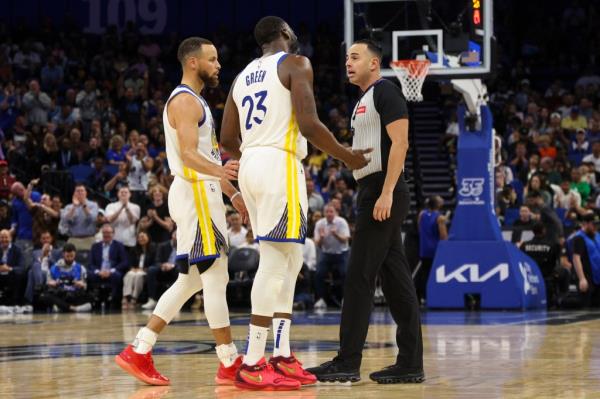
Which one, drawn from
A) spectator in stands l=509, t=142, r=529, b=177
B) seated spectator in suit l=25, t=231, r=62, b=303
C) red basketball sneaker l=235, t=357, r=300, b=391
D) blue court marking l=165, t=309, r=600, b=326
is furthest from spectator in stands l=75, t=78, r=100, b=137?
red basketball sneaker l=235, t=357, r=300, b=391

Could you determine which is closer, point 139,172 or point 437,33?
point 437,33

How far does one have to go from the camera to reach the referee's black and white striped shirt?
7059mm

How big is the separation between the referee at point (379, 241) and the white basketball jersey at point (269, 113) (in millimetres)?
474

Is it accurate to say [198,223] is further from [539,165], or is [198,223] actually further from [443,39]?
[539,165]

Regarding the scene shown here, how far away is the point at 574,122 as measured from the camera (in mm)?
23172

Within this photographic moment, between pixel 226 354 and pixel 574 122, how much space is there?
17.2 meters

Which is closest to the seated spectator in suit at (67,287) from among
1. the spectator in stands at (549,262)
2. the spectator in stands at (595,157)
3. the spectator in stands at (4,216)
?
the spectator in stands at (4,216)

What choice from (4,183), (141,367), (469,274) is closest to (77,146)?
(4,183)

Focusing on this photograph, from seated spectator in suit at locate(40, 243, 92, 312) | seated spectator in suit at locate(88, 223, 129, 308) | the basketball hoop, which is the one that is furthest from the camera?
seated spectator in suit at locate(88, 223, 129, 308)

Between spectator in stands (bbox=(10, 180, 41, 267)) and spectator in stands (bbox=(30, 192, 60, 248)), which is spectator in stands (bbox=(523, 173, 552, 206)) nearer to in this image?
spectator in stands (bbox=(30, 192, 60, 248))

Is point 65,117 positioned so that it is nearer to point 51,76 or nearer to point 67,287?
point 51,76

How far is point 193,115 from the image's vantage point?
7.26 meters

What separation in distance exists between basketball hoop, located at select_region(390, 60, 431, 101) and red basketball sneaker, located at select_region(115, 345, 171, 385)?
840cm

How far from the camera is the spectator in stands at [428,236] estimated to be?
58.6 ft
